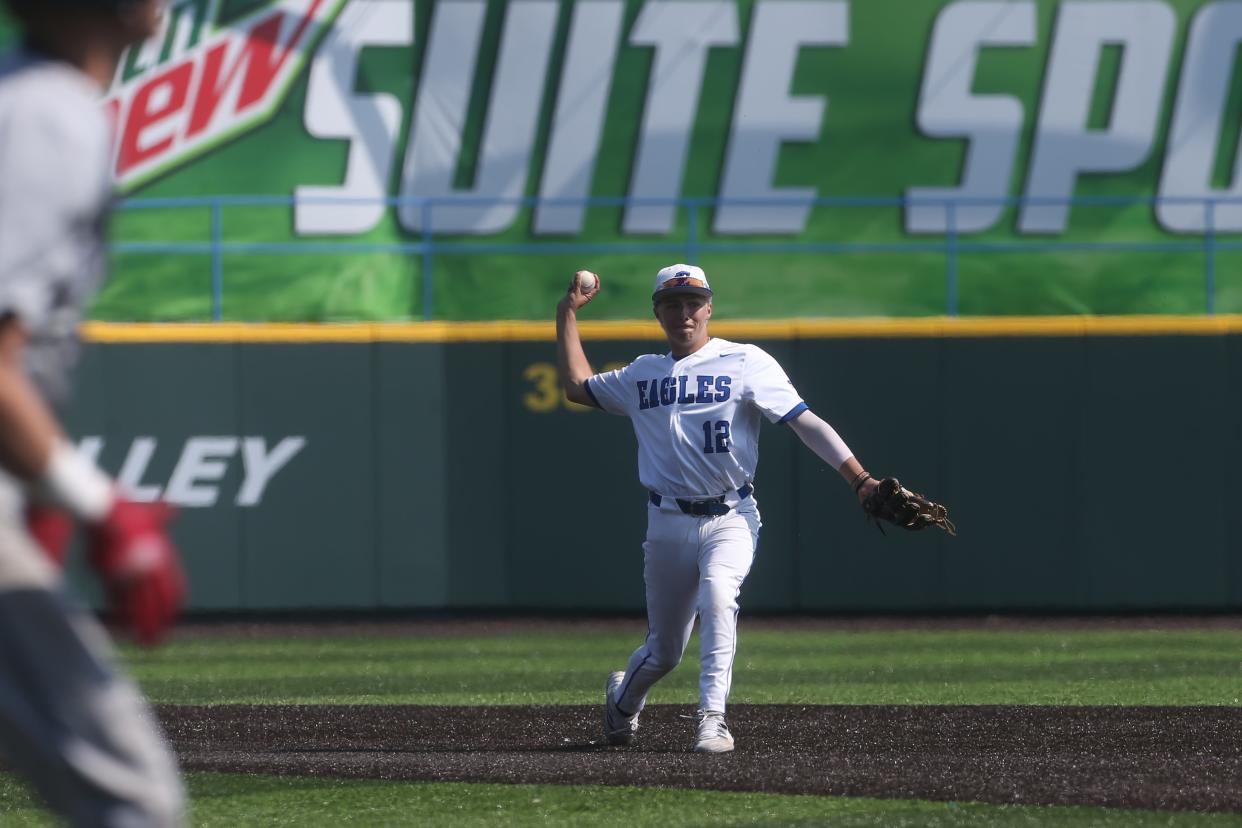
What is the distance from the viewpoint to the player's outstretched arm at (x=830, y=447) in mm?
6965

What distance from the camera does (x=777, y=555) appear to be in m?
13.9

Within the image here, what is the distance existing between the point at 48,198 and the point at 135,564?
20.0 inches

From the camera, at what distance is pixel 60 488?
267 cm

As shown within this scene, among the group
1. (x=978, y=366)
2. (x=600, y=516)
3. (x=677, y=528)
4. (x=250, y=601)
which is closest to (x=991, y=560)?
(x=978, y=366)

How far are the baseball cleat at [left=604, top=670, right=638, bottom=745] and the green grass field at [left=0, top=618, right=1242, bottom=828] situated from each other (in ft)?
3.88

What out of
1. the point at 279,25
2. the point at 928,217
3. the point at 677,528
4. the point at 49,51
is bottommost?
the point at 677,528

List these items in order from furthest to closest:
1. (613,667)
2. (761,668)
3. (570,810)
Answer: (613,667) < (761,668) < (570,810)

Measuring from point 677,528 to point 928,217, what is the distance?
36.5ft

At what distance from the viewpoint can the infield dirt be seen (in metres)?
6.20

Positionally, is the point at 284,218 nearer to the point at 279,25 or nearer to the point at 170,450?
the point at 279,25

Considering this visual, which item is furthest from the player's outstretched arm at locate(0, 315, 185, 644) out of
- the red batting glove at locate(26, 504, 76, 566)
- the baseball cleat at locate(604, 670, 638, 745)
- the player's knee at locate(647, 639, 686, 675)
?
the baseball cleat at locate(604, 670, 638, 745)

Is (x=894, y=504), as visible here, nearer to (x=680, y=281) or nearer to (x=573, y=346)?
(x=680, y=281)

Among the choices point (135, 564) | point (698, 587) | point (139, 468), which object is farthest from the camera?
point (139, 468)

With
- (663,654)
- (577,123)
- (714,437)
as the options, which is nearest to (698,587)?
(663,654)
